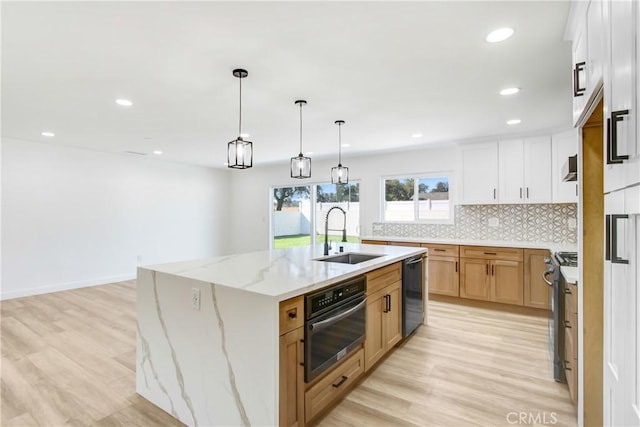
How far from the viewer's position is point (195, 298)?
74.5 inches

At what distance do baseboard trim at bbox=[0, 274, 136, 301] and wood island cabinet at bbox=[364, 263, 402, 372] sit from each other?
17.6ft

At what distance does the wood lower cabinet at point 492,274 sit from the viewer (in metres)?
4.12

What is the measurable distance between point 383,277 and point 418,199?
10.4 feet

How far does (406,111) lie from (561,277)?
2158 mm

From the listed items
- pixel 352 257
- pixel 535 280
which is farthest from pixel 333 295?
pixel 535 280

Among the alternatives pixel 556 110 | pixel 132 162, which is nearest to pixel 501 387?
pixel 556 110

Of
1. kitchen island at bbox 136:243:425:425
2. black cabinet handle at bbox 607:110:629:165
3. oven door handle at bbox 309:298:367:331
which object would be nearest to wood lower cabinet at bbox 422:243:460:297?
kitchen island at bbox 136:243:425:425

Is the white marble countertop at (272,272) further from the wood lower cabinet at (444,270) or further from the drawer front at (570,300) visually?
the wood lower cabinet at (444,270)

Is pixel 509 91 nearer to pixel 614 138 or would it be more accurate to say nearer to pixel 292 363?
pixel 614 138

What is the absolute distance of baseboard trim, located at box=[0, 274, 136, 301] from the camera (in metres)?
4.75

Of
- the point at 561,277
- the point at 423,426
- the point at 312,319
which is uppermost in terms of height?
the point at 561,277

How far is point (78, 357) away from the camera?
2814 millimetres

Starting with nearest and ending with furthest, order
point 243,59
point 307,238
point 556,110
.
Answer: point 243,59 → point 556,110 → point 307,238

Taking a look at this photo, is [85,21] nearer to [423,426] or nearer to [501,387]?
[423,426]
